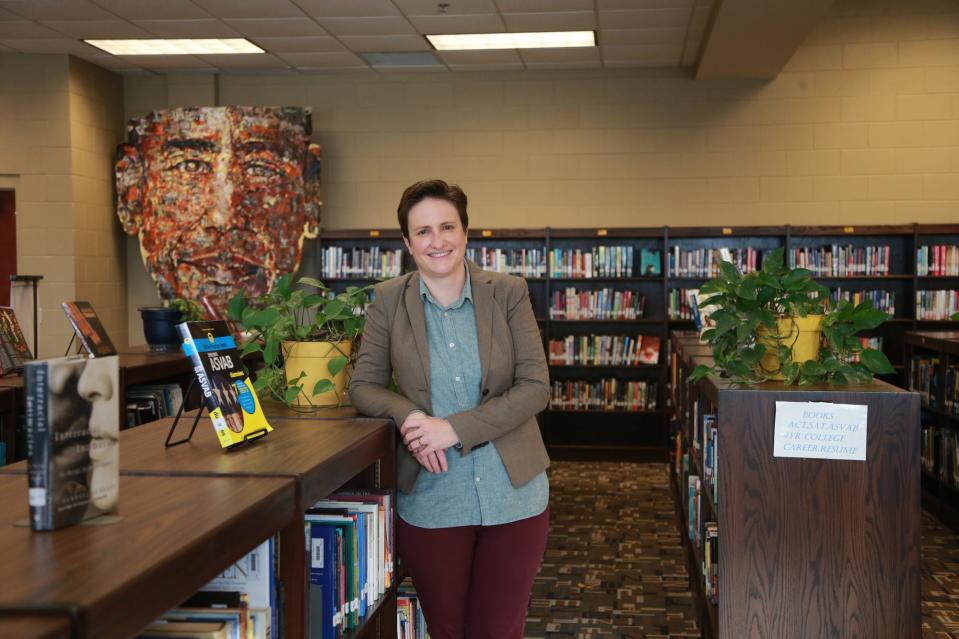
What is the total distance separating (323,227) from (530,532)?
6399mm

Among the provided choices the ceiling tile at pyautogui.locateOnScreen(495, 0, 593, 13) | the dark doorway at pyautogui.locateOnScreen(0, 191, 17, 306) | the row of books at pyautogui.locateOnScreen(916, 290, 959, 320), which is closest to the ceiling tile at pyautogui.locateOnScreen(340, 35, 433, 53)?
the ceiling tile at pyautogui.locateOnScreen(495, 0, 593, 13)

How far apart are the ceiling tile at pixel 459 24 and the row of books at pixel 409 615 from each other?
4.84 metres

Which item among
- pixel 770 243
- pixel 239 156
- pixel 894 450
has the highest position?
pixel 239 156

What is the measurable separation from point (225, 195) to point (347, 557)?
625 cm

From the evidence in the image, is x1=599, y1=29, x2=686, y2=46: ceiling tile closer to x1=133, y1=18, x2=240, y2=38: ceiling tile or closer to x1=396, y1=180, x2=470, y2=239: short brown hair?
x1=133, y1=18, x2=240, y2=38: ceiling tile

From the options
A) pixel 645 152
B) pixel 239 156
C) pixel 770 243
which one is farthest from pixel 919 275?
pixel 239 156

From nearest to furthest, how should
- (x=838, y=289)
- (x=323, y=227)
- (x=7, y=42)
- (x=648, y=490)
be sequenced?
(x=648, y=490) → (x=7, y=42) → (x=838, y=289) → (x=323, y=227)

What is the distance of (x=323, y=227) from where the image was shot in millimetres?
8484

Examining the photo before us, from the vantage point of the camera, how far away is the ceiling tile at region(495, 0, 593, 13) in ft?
20.5

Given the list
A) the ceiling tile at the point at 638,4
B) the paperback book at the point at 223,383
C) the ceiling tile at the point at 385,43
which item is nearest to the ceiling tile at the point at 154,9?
the ceiling tile at the point at 385,43

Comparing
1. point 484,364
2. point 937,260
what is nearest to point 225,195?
point 937,260

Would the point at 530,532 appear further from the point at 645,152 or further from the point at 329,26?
the point at 645,152

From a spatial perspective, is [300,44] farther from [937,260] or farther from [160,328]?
[937,260]

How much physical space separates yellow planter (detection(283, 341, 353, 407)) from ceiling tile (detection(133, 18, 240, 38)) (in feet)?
15.1
